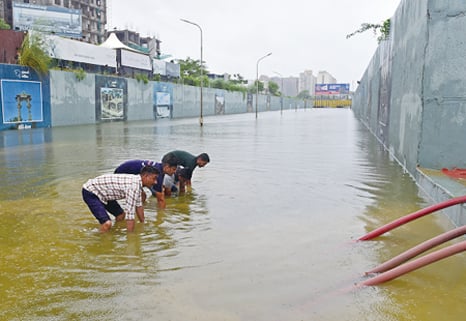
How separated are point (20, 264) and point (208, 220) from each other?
2557 millimetres

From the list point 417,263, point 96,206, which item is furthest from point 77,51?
point 417,263

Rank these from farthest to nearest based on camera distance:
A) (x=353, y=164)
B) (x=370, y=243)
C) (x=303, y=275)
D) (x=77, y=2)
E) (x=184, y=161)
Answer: (x=77, y=2), (x=353, y=164), (x=184, y=161), (x=370, y=243), (x=303, y=275)

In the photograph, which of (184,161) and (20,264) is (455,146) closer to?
(184,161)

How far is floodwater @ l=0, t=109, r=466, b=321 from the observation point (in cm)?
377

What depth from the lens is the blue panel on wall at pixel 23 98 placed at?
2373 cm

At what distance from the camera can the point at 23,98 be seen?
25125mm

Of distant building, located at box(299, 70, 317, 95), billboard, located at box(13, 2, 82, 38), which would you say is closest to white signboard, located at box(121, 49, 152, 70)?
billboard, located at box(13, 2, 82, 38)

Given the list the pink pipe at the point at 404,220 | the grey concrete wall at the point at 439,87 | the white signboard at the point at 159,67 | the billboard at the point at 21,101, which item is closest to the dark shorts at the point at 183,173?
the pink pipe at the point at 404,220

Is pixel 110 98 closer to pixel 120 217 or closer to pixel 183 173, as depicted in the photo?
pixel 183 173

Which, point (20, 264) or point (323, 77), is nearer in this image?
point (20, 264)

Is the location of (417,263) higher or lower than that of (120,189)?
lower

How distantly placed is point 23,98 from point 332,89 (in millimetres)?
98965

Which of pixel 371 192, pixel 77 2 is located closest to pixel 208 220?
pixel 371 192

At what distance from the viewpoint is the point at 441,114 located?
8.57 meters
